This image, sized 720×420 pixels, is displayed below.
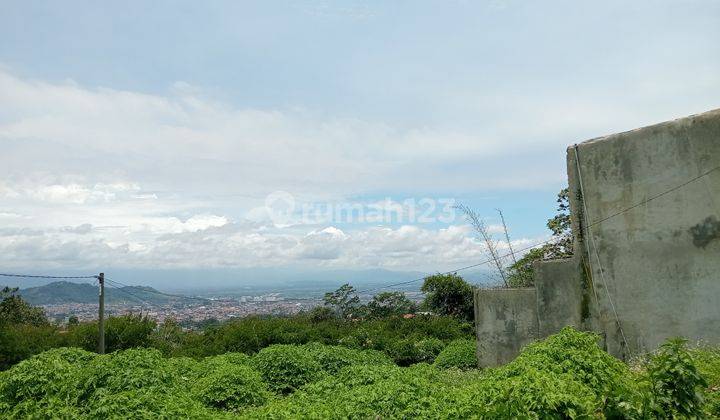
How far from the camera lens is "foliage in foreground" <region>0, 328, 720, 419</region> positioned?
5125 mm

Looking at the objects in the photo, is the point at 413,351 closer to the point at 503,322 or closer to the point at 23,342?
the point at 503,322

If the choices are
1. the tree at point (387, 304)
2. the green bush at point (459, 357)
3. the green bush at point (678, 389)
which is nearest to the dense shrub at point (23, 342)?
the green bush at point (459, 357)

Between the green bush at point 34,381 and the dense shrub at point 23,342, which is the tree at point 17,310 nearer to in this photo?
the dense shrub at point 23,342

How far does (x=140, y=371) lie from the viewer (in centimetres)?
924

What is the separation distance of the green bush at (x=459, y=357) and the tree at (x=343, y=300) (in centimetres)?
1326

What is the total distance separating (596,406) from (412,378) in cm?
342

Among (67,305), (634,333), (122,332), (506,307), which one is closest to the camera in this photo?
(634,333)

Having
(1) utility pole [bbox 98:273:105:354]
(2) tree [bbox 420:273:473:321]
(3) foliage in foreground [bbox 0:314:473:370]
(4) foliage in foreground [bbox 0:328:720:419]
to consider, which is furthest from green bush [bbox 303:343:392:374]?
(2) tree [bbox 420:273:473:321]

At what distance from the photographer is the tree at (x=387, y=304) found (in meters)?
29.0

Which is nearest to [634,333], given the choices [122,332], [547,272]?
[547,272]

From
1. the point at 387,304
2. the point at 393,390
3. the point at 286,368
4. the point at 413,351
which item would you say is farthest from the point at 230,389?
the point at 387,304

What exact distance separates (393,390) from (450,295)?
19.4 meters

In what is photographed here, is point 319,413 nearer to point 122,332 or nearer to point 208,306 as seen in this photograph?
point 122,332

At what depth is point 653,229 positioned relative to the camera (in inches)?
370
